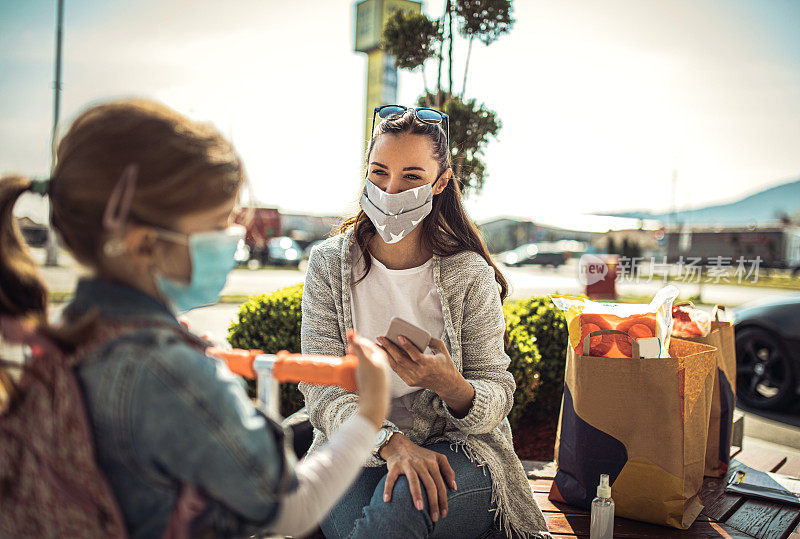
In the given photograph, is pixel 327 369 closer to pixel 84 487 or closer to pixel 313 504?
pixel 313 504

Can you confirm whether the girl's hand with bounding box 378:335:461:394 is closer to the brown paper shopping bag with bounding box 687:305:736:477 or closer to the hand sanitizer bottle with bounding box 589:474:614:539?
the hand sanitizer bottle with bounding box 589:474:614:539

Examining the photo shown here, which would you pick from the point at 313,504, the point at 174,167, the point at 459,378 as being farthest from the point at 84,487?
the point at 459,378

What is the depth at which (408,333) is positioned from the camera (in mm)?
1802

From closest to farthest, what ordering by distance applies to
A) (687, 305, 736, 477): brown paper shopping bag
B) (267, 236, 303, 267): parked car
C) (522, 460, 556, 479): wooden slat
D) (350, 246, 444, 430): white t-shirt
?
(350, 246, 444, 430): white t-shirt < (522, 460, 556, 479): wooden slat < (687, 305, 736, 477): brown paper shopping bag < (267, 236, 303, 267): parked car

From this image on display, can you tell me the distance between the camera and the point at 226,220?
1332mm

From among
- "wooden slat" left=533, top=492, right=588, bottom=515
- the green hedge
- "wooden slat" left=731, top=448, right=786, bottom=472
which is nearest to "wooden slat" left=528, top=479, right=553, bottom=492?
"wooden slat" left=533, top=492, right=588, bottom=515

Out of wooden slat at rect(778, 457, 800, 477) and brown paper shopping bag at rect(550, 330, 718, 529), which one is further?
wooden slat at rect(778, 457, 800, 477)

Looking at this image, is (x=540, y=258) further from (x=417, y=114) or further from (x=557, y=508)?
(x=417, y=114)

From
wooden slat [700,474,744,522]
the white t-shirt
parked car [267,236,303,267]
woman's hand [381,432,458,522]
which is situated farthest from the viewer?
parked car [267,236,303,267]

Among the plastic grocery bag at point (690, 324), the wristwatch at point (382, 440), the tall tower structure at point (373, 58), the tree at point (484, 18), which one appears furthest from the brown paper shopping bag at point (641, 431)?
the tall tower structure at point (373, 58)

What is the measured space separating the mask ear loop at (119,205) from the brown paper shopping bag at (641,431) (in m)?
1.85

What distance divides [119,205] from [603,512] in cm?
189

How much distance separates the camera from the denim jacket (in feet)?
3.41

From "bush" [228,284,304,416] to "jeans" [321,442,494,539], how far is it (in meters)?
1.57
